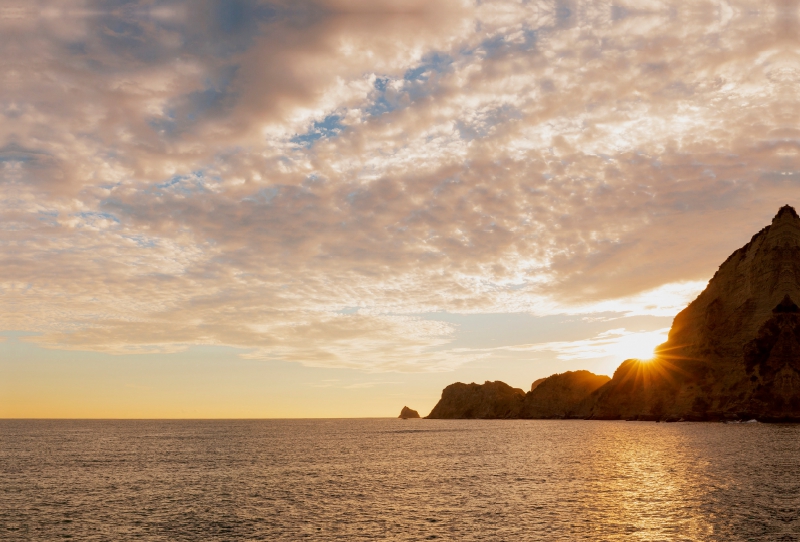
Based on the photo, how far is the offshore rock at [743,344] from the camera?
478ft

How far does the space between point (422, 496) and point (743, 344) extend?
13873 cm

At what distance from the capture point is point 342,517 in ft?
137

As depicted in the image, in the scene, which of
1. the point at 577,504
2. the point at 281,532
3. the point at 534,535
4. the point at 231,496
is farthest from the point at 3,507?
the point at 577,504

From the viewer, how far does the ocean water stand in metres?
37.1

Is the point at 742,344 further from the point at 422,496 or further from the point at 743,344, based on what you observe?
→ the point at 422,496

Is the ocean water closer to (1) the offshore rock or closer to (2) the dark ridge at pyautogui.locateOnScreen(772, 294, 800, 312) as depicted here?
(1) the offshore rock

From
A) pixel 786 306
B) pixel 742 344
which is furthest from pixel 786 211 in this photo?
pixel 742 344

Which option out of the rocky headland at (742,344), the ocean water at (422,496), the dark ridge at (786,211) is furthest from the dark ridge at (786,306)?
the ocean water at (422,496)

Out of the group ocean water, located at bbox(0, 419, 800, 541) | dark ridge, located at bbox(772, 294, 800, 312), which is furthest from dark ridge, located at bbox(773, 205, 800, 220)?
ocean water, located at bbox(0, 419, 800, 541)

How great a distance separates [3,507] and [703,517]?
5543 cm

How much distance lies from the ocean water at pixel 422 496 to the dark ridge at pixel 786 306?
76.9 meters

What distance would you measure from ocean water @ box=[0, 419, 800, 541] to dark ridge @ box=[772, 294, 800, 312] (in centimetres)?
7686

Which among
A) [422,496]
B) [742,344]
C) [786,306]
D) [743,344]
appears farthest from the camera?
[742,344]

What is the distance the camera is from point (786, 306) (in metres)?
149
